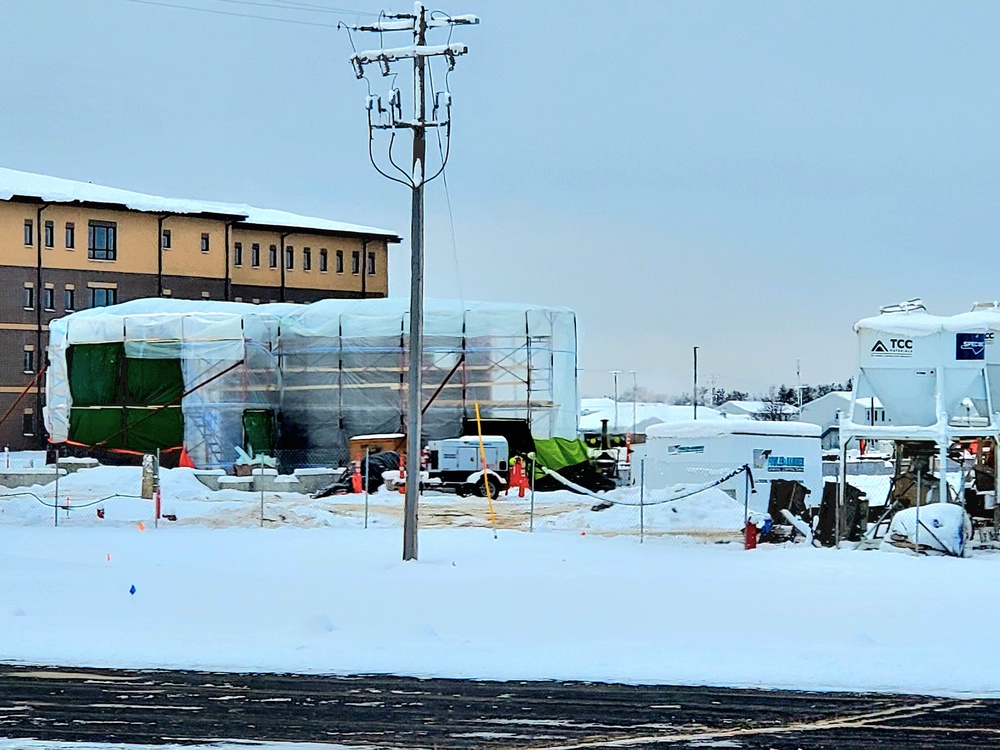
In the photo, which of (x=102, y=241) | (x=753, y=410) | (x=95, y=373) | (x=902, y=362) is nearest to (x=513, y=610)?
(x=902, y=362)

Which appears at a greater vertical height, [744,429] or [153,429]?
[744,429]

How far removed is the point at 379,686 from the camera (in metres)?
12.2

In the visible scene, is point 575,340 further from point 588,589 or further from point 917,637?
point 917,637

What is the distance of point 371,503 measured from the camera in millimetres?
35844

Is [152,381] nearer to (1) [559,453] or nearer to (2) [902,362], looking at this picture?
(1) [559,453]

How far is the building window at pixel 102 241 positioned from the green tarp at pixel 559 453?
32034mm

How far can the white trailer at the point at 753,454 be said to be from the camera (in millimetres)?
30062

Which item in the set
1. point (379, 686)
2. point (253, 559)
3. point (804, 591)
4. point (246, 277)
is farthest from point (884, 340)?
point (246, 277)

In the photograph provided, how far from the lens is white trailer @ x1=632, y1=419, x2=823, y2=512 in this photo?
30062 millimetres

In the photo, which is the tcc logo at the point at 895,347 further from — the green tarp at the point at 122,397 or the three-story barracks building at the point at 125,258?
the three-story barracks building at the point at 125,258

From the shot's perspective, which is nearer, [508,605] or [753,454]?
[508,605]

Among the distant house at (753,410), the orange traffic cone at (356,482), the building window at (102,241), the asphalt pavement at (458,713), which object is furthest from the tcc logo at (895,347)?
the distant house at (753,410)

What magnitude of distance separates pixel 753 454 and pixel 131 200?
159 ft

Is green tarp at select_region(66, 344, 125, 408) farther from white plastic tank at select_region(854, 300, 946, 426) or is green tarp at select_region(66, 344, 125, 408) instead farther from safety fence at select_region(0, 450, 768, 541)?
white plastic tank at select_region(854, 300, 946, 426)
